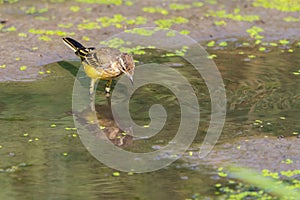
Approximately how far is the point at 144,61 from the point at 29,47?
1.92 meters

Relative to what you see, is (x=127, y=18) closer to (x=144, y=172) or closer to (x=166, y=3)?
(x=166, y=3)

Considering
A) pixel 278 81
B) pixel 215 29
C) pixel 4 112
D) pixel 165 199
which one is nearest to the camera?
pixel 165 199

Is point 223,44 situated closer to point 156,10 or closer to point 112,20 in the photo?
point 156,10

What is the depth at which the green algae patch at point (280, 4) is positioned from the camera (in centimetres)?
1402

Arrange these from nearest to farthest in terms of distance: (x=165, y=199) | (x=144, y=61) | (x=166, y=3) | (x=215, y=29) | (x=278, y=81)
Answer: (x=165, y=199), (x=278, y=81), (x=144, y=61), (x=215, y=29), (x=166, y=3)

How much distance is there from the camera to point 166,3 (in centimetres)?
1405

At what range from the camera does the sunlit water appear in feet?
24.0

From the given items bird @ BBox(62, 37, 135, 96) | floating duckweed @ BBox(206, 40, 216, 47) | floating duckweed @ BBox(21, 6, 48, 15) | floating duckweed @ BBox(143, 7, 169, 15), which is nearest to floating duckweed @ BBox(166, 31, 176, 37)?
floating duckweed @ BBox(206, 40, 216, 47)

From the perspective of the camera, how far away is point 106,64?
9828 millimetres

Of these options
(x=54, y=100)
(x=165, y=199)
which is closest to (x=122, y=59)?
(x=54, y=100)

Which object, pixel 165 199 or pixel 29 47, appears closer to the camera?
pixel 165 199

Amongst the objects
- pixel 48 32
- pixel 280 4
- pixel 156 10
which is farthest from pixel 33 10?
pixel 280 4

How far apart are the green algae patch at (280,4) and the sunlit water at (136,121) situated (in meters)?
2.32

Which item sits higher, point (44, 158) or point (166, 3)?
point (166, 3)
